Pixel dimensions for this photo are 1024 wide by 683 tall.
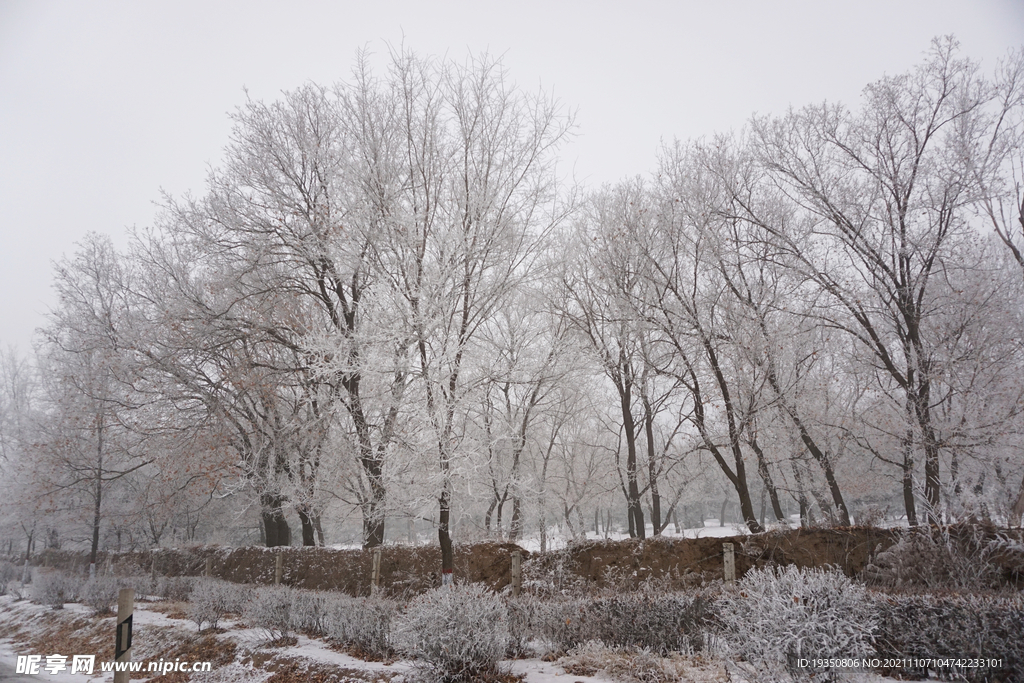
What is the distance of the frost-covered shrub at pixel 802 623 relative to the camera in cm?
378

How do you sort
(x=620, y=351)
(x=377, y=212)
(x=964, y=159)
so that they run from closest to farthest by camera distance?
(x=377, y=212), (x=964, y=159), (x=620, y=351)

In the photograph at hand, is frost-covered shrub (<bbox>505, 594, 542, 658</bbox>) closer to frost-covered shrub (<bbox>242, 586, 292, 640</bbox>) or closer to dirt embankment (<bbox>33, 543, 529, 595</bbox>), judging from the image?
dirt embankment (<bbox>33, 543, 529, 595</bbox>)

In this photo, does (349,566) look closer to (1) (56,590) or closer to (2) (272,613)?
(2) (272,613)

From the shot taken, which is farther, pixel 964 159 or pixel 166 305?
pixel 166 305

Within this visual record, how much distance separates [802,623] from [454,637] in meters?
3.22

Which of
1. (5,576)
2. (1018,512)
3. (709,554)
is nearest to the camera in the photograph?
(1018,512)

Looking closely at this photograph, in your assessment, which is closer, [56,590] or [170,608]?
[170,608]

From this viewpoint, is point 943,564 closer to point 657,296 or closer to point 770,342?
point 770,342

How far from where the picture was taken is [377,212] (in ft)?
26.3

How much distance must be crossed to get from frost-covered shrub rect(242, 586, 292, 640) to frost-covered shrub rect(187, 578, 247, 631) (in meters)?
0.80

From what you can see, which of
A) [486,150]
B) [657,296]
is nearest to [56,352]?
[486,150]

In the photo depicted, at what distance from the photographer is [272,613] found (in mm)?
8906

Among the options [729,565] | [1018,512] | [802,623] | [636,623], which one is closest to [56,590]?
[636,623]

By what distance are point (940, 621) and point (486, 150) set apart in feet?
26.9
